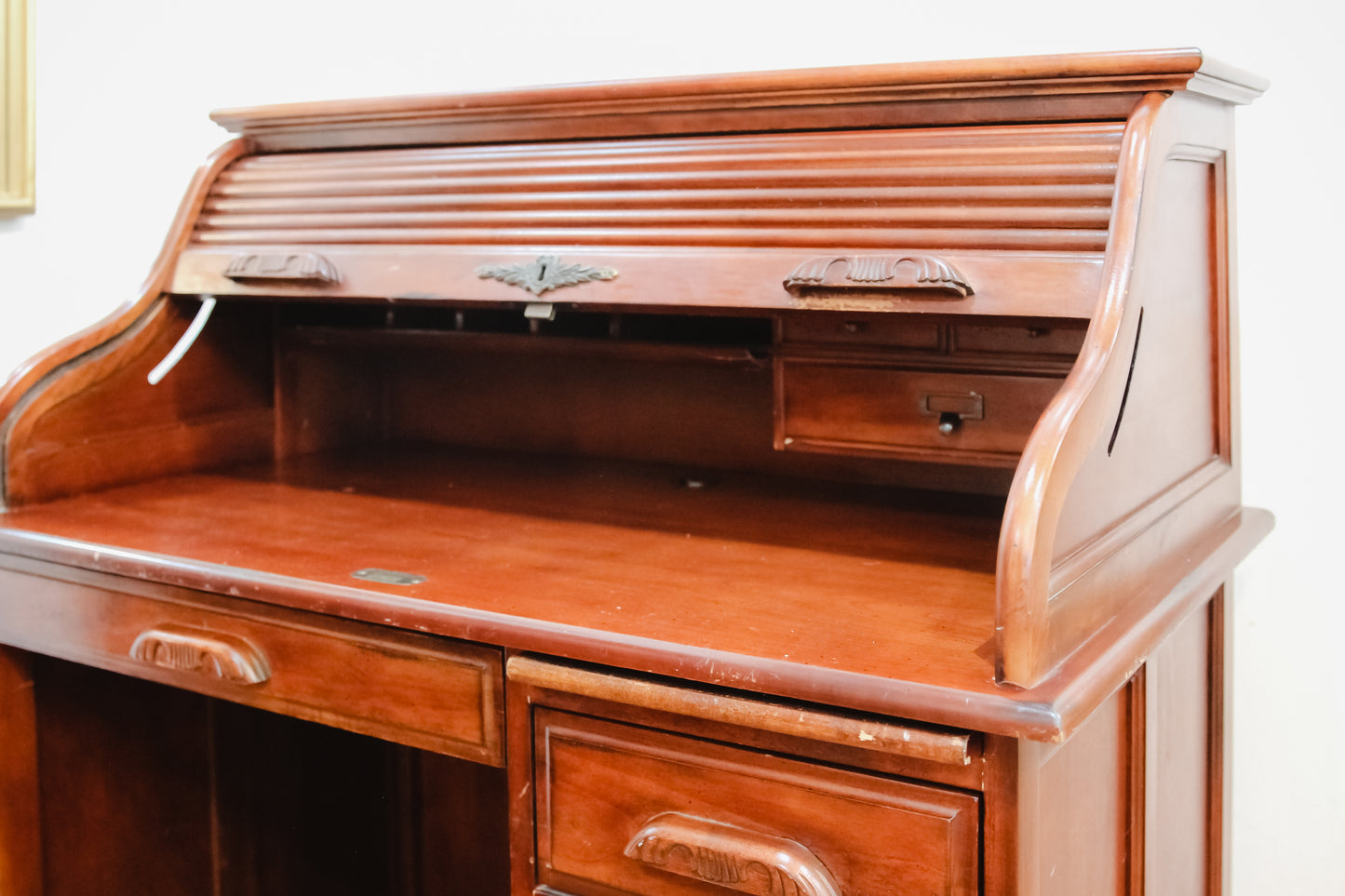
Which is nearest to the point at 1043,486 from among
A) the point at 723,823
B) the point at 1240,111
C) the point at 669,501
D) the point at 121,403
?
the point at 723,823

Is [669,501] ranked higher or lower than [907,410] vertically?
lower

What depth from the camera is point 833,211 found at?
4.58 ft

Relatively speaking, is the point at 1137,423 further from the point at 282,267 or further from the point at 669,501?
the point at 282,267

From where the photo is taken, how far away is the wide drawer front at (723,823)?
108cm

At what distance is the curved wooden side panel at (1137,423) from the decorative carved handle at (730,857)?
0.86 feet

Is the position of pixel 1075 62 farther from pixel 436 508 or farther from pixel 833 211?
pixel 436 508

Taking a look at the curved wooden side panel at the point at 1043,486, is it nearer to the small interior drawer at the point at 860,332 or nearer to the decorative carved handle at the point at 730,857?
the decorative carved handle at the point at 730,857

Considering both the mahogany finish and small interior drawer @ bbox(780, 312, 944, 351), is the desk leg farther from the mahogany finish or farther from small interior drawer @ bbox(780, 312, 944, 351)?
small interior drawer @ bbox(780, 312, 944, 351)

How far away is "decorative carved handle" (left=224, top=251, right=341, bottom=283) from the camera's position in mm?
1737

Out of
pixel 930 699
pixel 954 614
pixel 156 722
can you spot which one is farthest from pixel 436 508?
pixel 930 699


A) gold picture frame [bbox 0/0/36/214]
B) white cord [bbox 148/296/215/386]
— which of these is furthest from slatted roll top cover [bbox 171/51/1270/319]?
gold picture frame [bbox 0/0/36/214]

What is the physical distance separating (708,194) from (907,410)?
37cm

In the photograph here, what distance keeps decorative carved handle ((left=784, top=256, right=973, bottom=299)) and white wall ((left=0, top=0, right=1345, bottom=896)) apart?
2.34 feet

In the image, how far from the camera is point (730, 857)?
1.16 metres
